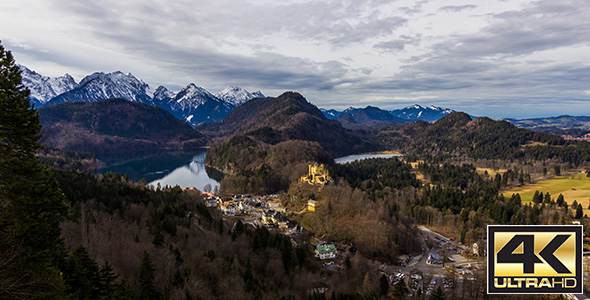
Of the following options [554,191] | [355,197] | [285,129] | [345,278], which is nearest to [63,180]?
[345,278]

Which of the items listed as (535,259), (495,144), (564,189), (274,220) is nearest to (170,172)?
(274,220)

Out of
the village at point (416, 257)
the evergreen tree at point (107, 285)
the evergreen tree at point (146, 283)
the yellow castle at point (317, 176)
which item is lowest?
the village at point (416, 257)

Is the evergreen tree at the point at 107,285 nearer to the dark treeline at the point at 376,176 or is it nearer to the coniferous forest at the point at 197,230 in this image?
the coniferous forest at the point at 197,230

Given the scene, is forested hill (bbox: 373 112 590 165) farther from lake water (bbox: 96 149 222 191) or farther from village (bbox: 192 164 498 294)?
lake water (bbox: 96 149 222 191)

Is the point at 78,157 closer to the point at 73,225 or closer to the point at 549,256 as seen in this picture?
the point at 73,225

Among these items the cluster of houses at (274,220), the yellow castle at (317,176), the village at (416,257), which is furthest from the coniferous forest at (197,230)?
the cluster of houses at (274,220)
